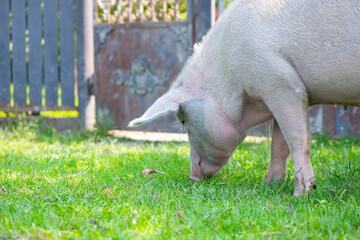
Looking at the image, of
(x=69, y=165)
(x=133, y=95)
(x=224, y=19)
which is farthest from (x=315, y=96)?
(x=133, y=95)

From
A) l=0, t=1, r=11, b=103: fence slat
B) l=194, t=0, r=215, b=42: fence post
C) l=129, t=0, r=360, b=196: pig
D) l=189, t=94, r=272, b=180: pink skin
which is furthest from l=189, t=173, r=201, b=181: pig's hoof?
l=0, t=1, r=11, b=103: fence slat

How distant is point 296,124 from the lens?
3.30 metres

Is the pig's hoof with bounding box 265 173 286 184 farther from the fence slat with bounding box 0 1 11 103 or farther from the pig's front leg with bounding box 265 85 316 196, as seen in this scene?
the fence slat with bounding box 0 1 11 103

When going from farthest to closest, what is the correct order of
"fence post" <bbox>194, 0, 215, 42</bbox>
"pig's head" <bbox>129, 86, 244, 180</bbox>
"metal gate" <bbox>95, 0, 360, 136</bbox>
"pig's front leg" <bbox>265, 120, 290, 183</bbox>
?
"metal gate" <bbox>95, 0, 360, 136</bbox>
"fence post" <bbox>194, 0, 215, 42</bbox>
"pig's front leg" <bbox>265, 120, 290, 183</bbox>
"pig's head" <bbox>129, 86, 244, 180</bbox>

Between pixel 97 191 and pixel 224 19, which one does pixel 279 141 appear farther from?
pixel 97 191

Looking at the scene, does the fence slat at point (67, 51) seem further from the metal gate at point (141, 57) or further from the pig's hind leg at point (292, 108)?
the pig's hind leg at point (292, 108)

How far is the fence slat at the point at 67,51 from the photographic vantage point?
7.09m

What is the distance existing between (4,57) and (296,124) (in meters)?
5.32

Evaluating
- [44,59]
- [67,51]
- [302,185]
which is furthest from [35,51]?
[302,185]

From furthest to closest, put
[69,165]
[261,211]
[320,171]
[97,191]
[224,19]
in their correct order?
[69,165] < [320,171] < [224,19] < [97,191] < [261,211]

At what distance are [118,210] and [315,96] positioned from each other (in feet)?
5.05

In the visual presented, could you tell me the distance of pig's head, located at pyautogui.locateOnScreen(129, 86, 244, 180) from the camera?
3.60m

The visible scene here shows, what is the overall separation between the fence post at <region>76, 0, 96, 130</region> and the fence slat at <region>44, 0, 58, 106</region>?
1.37 feet

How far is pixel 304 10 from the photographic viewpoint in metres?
3.25
